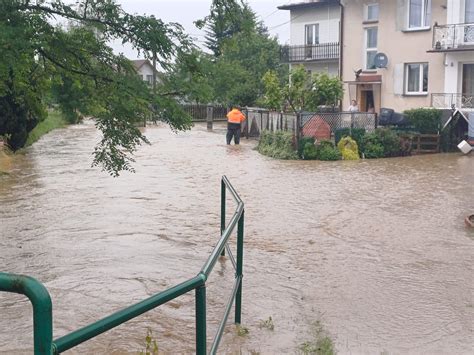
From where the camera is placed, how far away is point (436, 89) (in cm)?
2873

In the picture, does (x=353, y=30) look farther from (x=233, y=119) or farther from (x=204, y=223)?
(x=204, y=223)

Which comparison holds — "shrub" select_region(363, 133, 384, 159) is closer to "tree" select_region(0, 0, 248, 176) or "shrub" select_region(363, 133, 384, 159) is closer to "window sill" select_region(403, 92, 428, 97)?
"window sill" select_region(403, 92, 428, 97)

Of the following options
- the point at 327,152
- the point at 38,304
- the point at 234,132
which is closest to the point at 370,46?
the point at 234,132

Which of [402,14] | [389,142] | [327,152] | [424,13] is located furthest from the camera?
[402,14]

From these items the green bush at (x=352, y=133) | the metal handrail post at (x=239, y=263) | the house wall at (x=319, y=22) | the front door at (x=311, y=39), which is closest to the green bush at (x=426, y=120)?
the green bush at (x=352, y=133)

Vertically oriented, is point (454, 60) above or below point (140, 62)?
above

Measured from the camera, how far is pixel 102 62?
279 inches

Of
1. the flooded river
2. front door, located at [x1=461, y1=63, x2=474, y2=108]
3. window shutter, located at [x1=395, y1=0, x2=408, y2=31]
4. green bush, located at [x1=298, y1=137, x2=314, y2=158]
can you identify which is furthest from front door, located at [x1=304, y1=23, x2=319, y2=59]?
the flooded river

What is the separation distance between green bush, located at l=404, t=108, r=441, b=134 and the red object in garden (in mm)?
3179

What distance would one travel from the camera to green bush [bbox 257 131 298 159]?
2206cm

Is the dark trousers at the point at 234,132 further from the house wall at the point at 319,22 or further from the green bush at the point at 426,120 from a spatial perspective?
the house wall at the point at 319,22

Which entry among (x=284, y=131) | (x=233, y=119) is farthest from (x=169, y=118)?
(x=233, y=119)

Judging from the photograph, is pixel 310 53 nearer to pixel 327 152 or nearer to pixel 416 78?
pixel 416 78

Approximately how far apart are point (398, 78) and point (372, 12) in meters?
3.76
